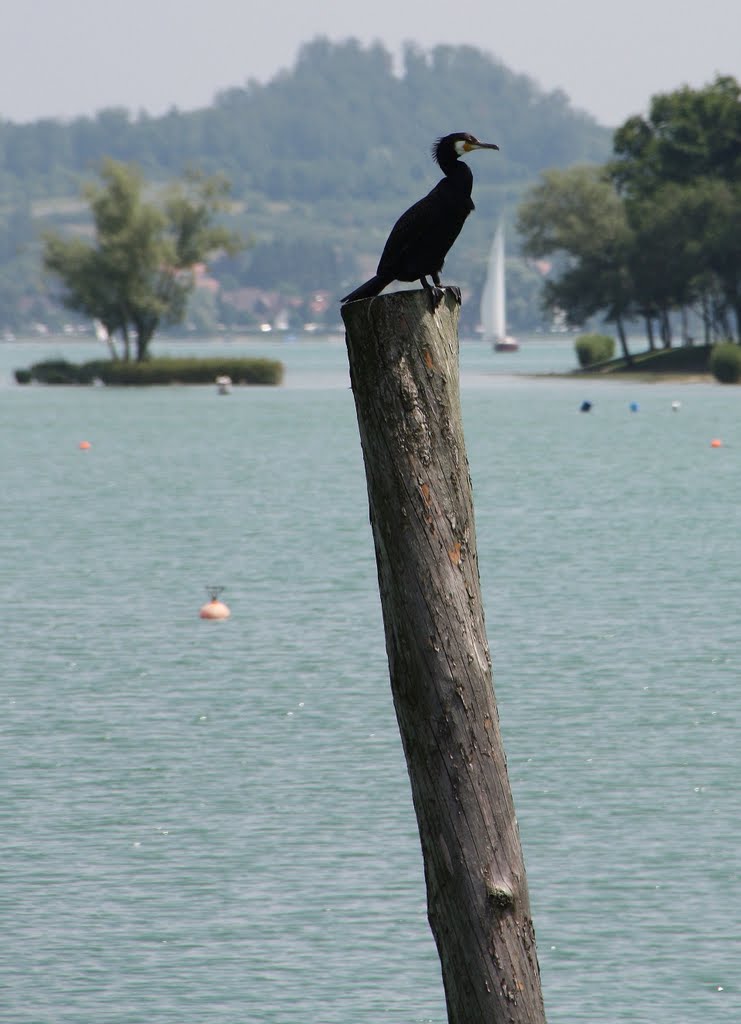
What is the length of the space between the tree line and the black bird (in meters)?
108

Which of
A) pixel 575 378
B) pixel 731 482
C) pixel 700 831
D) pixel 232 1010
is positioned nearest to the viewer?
pixel 232 1010

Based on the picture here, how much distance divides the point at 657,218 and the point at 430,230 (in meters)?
112

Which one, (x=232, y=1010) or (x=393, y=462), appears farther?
(x=232, y=1010)

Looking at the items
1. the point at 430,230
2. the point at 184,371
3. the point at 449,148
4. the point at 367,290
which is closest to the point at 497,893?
the point at 367,290

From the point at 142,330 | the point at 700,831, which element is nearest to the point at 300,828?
the point at 700,831

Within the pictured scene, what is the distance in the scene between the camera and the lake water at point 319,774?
13523 millimetres

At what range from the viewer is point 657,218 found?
392 feet

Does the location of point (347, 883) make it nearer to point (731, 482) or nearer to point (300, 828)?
point (300, 828)

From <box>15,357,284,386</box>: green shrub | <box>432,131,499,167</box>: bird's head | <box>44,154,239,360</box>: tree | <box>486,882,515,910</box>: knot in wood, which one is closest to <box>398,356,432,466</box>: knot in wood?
<box>486,882,515,910</box>: knot in wood

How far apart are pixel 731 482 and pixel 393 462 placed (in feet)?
159

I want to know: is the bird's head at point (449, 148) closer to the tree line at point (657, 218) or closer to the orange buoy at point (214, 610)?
the orange buoy at point (214, 610)

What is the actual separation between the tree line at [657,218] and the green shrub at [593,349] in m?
7.39

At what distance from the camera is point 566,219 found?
430ft

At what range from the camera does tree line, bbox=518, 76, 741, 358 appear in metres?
119
